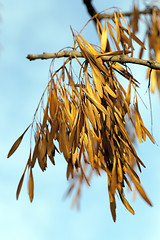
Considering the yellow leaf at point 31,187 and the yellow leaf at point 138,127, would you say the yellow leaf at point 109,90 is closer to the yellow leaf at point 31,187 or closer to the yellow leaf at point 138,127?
the yellow leaf at point 138,127

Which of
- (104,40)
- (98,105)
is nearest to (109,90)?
(98,105)

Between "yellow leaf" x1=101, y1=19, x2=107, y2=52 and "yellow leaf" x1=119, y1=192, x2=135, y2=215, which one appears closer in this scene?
"yellow leaf" x1=119, y1=192, x2=135, y2=215

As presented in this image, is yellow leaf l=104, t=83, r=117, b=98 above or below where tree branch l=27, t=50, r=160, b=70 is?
below

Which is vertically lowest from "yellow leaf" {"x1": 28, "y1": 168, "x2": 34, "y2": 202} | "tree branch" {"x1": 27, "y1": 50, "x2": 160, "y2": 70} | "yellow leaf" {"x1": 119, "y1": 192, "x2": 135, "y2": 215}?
"yellow leaf" {"x1": 119, "y1": 192, "x2": 135, "y2": 215}

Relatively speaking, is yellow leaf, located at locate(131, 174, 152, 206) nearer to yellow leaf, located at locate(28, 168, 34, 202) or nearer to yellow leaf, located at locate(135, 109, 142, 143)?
yellow leaf, located at locate(135, 109, 142, 143)

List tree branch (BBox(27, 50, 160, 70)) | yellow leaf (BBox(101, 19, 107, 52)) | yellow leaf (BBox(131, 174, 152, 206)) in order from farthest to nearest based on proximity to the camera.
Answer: yellow leaf (BBox(101, 19, 107, 52)) < tree branch (BBox(27, 50, 160, 70)) < yellow leaf (BBox(131, 174, 152, 206))

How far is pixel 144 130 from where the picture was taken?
1.50m

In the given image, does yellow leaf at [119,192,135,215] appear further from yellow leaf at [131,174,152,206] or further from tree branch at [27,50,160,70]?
tree branch at [27,50,160,70]

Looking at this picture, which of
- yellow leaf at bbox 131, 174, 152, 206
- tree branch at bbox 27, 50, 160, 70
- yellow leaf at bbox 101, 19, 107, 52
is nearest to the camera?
yellow leaf at bbox 131, 174, 152, 206

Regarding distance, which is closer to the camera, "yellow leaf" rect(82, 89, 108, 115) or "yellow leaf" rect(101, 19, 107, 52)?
"yellow leaf" rect(82, 89, 108, 115)

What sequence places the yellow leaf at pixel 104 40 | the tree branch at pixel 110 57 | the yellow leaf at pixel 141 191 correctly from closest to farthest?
the yellow leaf at pixel 141 191
the tree branch at pixel 110 57
the yellow leaf at pixel 104 40

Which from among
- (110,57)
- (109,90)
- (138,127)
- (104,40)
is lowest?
(138,127)

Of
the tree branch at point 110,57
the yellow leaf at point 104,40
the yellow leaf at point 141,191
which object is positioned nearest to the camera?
the yellow leaf at point 141,191

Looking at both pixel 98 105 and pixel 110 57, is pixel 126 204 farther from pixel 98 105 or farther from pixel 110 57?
pixel 110 57
